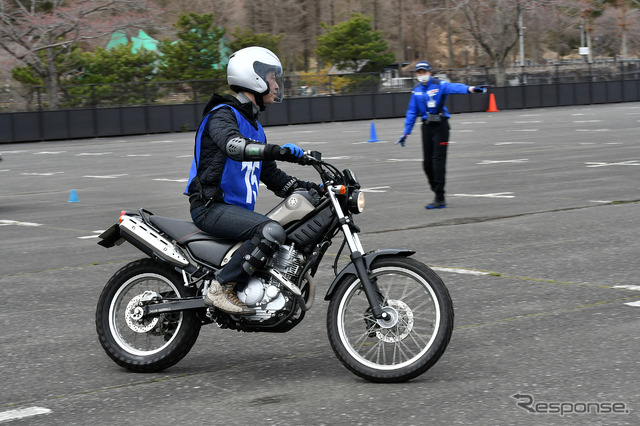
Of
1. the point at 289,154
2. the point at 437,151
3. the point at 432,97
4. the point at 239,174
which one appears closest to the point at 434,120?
the point at 432,97

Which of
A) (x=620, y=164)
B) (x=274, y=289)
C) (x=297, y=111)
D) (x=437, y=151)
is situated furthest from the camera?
(x=297, y=111)

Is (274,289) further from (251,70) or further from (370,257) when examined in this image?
(251,70)

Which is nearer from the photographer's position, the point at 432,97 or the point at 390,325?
the point at 390,325

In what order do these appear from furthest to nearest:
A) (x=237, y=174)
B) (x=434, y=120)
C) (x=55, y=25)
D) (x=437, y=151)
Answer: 1. (x=55, y=25)
2. (x=437, y=151)
3. (x=434, y=120)
4. (x=237, y=174)

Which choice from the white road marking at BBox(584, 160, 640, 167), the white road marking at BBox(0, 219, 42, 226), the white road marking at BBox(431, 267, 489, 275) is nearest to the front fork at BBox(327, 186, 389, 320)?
the white road marking at BBox(431, 267, 489, 275)

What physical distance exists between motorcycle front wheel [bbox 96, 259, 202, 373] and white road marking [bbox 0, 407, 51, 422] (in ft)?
2.40

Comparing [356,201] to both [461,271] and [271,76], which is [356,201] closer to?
[271,76]

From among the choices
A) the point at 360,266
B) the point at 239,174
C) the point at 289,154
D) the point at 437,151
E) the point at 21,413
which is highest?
the point at 289,154

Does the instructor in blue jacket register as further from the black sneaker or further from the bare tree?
the bare tree

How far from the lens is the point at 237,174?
5629 millimetres

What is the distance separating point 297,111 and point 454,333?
3703 cm

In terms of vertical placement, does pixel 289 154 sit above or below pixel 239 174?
above

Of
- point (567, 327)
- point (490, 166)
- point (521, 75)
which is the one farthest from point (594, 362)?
point (521, 75)

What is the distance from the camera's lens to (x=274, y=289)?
17.8 ft
